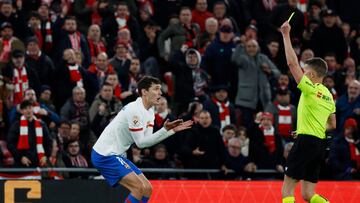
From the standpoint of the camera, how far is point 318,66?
14.6 m

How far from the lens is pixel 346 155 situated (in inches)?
784

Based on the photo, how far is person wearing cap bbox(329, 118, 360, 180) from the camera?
19.9 metres

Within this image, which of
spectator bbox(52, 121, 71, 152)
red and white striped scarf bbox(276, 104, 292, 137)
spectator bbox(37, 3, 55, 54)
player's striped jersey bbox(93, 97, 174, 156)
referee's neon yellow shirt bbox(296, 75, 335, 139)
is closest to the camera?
player's striped jersey bbox(93, 97, 174, 156)

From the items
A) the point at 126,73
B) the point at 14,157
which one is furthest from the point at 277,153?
the point at 14,157

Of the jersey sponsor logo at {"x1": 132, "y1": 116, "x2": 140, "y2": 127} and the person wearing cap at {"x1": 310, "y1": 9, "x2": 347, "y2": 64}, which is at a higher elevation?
the person wearing cap at {"x1": 310, "y1": 9, "x2": 347, "y2": 64}

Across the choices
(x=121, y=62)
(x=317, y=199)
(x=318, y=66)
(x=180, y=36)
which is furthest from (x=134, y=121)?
(x=180, y=36)

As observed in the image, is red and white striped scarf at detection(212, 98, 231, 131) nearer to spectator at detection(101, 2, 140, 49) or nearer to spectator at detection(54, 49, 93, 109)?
spectator at detection(54, 49, 93, 109)

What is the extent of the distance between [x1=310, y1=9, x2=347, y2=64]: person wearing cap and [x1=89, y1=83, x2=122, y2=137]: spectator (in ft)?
17.7

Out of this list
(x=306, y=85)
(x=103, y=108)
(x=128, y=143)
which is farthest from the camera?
(x=103, y=108)

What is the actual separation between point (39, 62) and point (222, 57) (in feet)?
11.7

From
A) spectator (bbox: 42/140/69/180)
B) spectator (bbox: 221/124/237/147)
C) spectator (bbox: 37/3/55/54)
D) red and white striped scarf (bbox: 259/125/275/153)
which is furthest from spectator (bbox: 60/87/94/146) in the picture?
red and white striped scarf (bbox: 259/125/275/153)

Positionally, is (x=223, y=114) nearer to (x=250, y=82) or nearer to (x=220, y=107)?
(x=220, y=107)

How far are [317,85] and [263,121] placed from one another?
549 cm

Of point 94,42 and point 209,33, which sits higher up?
point 209,33
